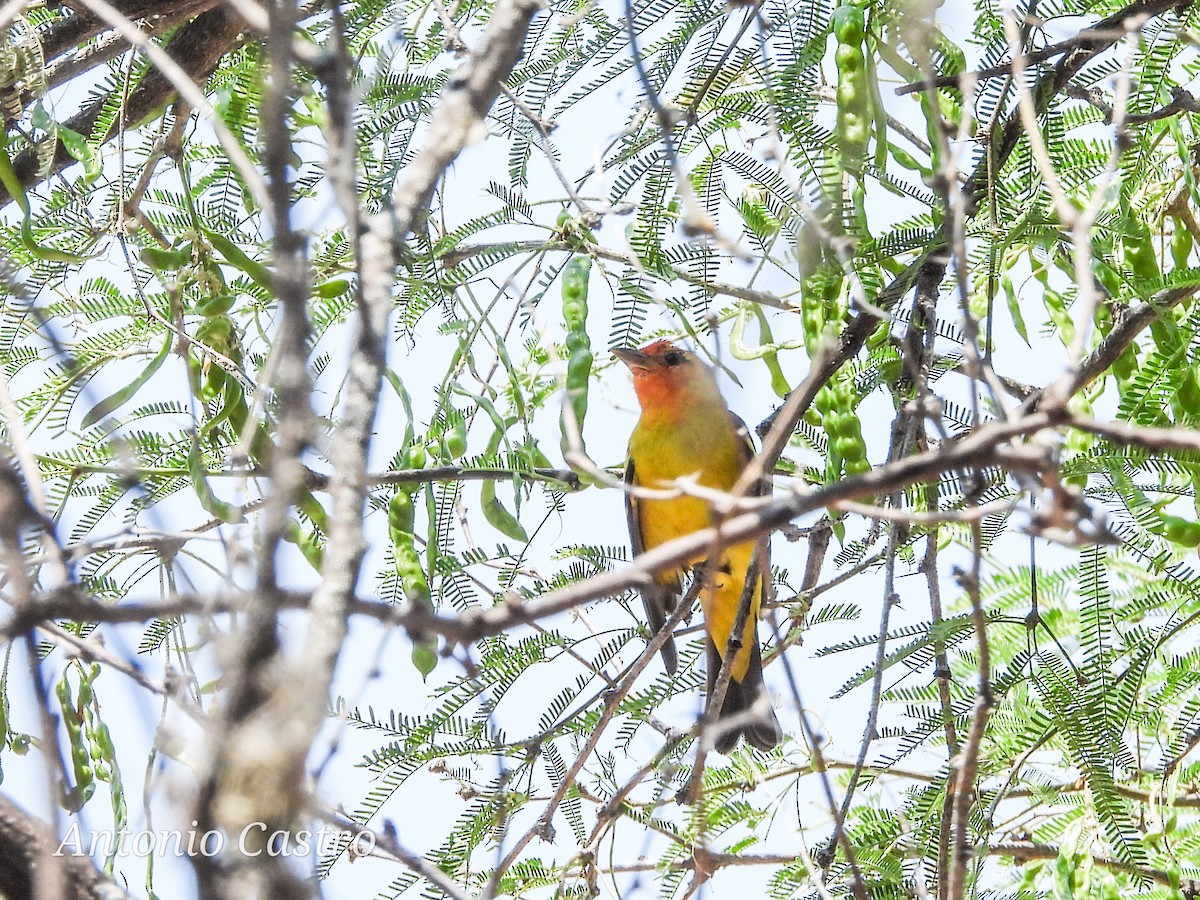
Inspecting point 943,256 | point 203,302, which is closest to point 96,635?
point 203,302

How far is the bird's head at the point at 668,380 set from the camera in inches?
199

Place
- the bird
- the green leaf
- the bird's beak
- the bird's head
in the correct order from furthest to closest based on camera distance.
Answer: the bird's head → the bird → the bird's beak → the green leaf

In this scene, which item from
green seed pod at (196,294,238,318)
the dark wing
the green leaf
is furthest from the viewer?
the dark wing

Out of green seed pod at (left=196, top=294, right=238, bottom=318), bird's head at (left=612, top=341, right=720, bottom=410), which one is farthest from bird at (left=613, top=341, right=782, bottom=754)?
green seed pod at (left=196, top=294, right=238, bottom=318)

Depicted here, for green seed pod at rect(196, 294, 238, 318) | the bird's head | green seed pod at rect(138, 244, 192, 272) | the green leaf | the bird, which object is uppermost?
the bird's head

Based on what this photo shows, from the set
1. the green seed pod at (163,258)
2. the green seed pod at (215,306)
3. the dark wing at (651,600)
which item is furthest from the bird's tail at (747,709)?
the green seed pod at (163,258)

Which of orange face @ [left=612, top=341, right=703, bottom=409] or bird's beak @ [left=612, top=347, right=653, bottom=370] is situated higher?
orange face @ [left=612, top=341, right=703, bottom=409]

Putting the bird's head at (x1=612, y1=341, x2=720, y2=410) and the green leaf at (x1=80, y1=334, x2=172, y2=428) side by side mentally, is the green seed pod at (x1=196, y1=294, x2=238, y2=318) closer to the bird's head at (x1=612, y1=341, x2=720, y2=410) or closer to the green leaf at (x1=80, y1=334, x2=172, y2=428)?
the green leaf at (x1=80, y1=334, x2=172, y2=428)

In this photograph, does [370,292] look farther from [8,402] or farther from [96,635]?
[96,635]

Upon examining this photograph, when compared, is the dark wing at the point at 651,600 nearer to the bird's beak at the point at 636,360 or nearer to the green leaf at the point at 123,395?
the bird's beak at the point at 636,360

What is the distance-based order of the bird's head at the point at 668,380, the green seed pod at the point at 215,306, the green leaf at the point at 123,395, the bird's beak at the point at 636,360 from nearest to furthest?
the green leaf at the point at 123,395 → the green seed pod at the point at 215,306 → the bird's beak at the point at 636,360 → the bird's head at the point at 668,380

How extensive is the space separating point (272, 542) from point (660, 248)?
2262 millimetres

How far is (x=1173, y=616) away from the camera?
10.7ft

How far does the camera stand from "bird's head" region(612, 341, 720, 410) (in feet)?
16.6
